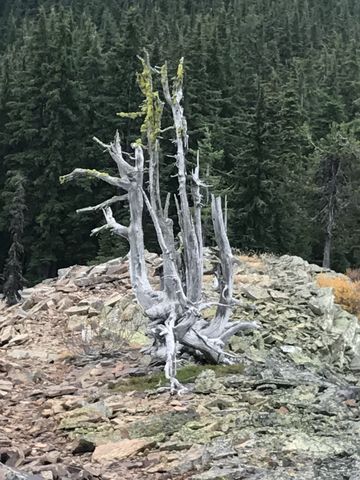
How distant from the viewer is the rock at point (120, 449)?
22.2 feet

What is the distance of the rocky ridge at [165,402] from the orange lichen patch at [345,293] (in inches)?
172

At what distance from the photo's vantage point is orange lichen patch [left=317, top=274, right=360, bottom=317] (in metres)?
19.8

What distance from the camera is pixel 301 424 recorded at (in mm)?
7527

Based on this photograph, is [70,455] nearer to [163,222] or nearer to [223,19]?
[163,222]

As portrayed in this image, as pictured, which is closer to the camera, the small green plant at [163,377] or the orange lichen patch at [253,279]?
the small green plant at [163,377]

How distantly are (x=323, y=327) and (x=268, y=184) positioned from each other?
21227 millimetres

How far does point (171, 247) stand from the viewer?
35.7 ft

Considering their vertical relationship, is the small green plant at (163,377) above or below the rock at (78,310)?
above

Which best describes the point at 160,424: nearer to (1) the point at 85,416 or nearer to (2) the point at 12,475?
(1) the point at 85,416

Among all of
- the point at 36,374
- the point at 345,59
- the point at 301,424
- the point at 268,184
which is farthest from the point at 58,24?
the point at 301,424

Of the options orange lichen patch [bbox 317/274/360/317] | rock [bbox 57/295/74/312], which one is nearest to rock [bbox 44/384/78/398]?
rock [bbox 57/295/74/312]

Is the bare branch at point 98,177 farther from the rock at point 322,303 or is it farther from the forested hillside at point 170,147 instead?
the forested hillside at point 170,147

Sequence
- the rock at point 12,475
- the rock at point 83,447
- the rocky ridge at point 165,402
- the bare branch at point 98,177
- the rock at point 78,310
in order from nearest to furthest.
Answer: the rock at point 12,475 → the rocky ridge at point 165,402 → the rock at point 83,447 → the bare branch at point 98,177 → the rock at point 78,310

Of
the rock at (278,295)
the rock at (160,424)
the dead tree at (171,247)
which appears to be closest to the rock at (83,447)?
the rock at (160,424)
